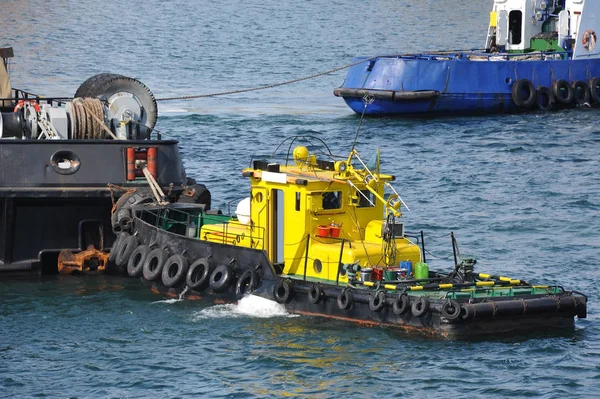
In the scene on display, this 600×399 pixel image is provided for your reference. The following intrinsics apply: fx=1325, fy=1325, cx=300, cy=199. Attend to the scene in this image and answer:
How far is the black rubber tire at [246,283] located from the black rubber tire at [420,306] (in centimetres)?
296

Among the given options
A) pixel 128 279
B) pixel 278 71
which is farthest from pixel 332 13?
pixel 128 279

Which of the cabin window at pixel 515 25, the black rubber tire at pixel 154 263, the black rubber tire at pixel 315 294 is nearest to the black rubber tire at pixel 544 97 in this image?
the cabin window at pixel 515 25

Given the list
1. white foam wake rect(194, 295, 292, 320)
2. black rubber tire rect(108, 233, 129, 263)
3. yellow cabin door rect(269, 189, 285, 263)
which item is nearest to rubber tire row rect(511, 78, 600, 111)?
black rubber tire rect(108, 233, 129, 263)

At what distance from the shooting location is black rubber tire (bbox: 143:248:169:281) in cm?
2141

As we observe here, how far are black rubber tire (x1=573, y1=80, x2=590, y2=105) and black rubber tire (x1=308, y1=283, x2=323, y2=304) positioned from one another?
96.8 ft

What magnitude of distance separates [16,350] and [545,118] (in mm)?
30203

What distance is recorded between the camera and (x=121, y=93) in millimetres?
25062

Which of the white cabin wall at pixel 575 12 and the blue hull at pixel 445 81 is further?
the white cabin wall at pixel 575 12

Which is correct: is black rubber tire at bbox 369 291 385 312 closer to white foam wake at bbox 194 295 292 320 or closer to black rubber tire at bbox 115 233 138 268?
white foam wake at bbox 194 295 292 320

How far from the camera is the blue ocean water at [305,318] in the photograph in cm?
1730

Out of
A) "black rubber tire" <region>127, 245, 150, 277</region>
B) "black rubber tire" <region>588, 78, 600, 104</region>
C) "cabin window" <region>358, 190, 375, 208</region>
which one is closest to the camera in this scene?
"cabin window" <region>358, 190, 375, 208</region>

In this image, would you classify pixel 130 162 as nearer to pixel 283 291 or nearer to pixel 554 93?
pixel 283 291

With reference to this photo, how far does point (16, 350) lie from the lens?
1877 cm

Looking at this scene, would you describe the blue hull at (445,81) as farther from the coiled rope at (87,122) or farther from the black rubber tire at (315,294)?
the black rubber tire at (315,294)
